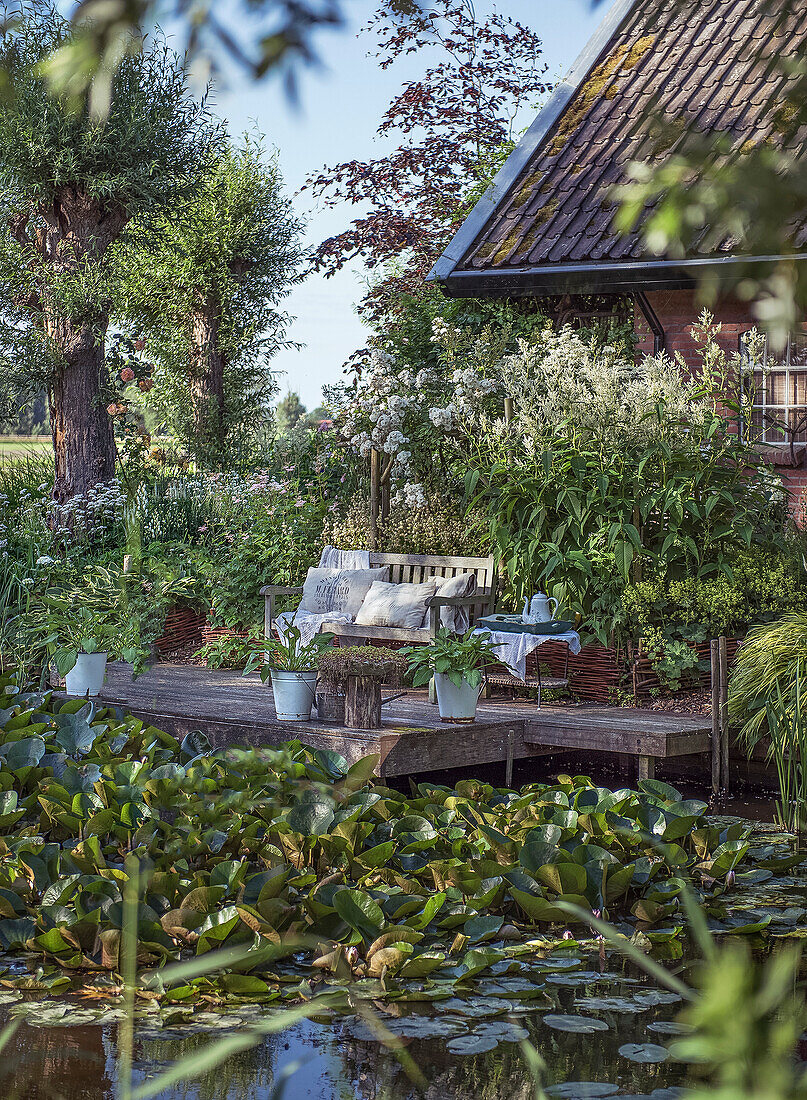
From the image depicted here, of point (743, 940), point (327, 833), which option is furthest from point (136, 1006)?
point (743, 940)

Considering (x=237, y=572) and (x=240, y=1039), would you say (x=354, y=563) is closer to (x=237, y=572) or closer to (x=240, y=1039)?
(x=237, y=572)

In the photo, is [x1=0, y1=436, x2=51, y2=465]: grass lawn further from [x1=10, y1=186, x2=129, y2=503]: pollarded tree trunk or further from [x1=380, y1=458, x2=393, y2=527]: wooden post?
[x1=380, y1=458, x2=393, y2=527]: wooden post

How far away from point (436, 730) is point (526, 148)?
5569 millimetres

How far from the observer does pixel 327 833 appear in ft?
13.6

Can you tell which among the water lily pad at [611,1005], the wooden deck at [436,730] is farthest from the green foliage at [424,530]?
the water lily pad at [611,1005]

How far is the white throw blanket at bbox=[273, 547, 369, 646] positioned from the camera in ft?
24.0

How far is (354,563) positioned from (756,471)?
8.57 feet

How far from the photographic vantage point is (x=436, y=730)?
5.29 m

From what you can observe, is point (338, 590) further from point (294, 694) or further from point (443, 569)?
point (294, 694)

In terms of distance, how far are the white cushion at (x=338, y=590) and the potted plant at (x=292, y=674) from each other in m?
1.94

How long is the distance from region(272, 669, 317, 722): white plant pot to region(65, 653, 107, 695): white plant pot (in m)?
1.08

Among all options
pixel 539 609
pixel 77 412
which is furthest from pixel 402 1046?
pixel 77 412

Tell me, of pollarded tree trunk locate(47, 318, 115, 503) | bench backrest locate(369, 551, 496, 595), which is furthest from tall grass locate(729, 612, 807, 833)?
pollarded tree trunk locate(47, 318, 115, 503)

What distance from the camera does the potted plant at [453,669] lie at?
539cm
